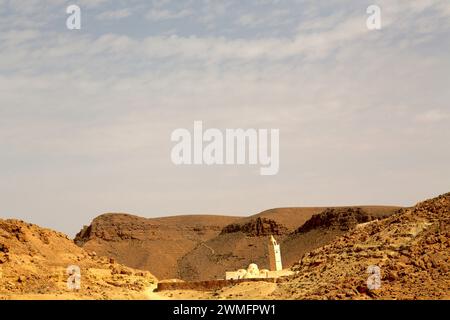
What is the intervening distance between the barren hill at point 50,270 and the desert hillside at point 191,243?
1154 inches

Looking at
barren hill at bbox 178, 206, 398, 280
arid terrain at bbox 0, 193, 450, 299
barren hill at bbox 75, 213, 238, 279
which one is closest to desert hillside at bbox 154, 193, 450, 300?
arid terrain at bbox 0, 193, 450, 299

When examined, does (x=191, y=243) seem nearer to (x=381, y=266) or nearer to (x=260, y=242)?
(x=260, y=242)

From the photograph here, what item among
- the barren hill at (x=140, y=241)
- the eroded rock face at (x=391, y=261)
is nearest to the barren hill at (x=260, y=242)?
the barren hill at (x=140, y=241)

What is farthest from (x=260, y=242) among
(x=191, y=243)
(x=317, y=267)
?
(x=317, y=267)

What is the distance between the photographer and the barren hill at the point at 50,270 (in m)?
34.5

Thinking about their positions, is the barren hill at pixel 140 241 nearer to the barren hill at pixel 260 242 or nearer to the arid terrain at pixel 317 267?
the barren hill at pixel 260 242

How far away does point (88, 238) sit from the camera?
88.8 m

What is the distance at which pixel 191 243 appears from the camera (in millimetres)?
95812

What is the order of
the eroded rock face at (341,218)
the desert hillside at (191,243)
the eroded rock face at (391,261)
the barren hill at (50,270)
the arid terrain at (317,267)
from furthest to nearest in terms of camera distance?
the desert hillside at (191,243)
the eroded rock face at (341,218)
the barren hill at (50,270)
the arid terrain at (317,267)
the eroded rock face at (391,261)

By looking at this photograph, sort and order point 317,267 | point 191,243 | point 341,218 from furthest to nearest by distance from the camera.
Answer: point 191,243 < point 341,218 < point 317,267

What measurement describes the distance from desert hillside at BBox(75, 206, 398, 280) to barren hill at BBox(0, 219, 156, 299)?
29.3 meters

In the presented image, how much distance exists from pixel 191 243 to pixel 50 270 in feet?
195

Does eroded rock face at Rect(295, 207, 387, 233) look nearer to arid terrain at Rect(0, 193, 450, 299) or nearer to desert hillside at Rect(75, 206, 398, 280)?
desert hillside at Rect(75, 206, 398, 280)

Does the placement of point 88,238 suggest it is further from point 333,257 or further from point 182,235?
point 333,257
